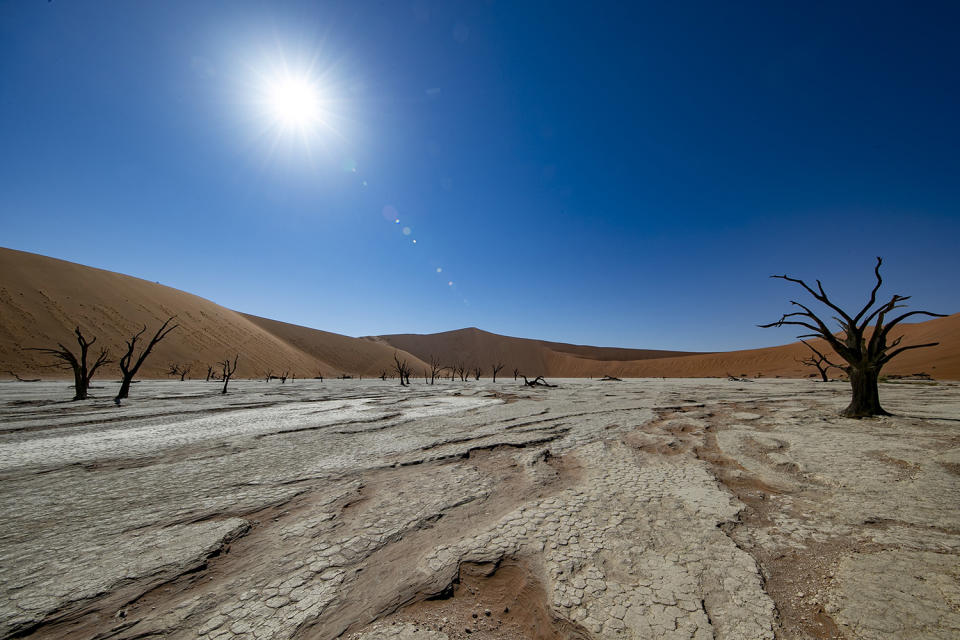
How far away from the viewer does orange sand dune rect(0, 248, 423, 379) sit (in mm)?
20578

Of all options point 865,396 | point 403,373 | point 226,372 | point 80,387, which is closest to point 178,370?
point 226,372

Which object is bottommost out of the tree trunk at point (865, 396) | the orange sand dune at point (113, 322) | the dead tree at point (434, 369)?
the dead tree at point (434, 369)

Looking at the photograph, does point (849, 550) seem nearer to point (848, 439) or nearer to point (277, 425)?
point (848, 439)

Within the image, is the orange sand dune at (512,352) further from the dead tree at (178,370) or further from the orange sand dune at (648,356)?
the dead tree at (178,370)

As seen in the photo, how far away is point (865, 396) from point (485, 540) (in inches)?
309

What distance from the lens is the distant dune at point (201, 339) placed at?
21.3 metres

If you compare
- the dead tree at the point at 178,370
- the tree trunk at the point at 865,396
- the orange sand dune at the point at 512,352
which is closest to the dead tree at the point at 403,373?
the dead tree at the point at 178,370

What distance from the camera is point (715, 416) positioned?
6352 millimetres

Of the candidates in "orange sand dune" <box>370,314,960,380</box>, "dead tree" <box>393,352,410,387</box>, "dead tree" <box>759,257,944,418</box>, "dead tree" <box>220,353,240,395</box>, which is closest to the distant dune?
A: "orange sand dune" <box>370,314,960,380</box>

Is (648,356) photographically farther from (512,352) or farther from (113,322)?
(113,322)

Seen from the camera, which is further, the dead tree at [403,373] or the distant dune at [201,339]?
the dead tree at [403,373]

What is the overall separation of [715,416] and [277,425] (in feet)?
25.4

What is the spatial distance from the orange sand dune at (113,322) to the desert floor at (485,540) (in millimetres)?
26190

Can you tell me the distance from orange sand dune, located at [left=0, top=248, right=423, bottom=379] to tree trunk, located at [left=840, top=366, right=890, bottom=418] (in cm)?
3326
